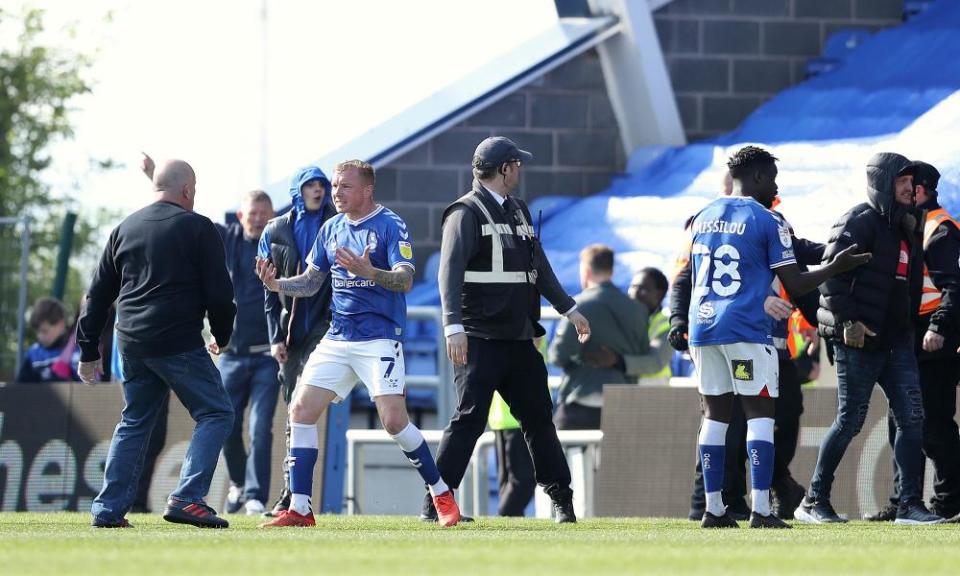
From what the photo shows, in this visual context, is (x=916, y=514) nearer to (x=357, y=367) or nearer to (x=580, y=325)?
(x=580, y=325)

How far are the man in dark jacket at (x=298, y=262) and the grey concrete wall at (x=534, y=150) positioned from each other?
762 cm

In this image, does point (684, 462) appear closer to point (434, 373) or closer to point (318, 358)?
point (318, 358)

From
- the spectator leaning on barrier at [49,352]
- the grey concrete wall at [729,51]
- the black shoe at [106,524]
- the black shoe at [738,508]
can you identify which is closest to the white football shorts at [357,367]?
the black shoe at [106,524]

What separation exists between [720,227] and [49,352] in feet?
25.6

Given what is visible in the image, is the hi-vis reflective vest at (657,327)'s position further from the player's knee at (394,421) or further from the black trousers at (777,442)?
the player's knee at (394,421)

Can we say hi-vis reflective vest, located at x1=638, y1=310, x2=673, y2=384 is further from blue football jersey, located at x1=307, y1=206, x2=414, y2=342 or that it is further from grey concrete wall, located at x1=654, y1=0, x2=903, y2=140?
grey concrete wall, located at x1=654, y1=0, x2=903, y2=140

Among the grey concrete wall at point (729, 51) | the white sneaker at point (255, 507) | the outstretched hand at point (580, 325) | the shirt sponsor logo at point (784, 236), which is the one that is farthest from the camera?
the grey concrete wall at point (729, 51)

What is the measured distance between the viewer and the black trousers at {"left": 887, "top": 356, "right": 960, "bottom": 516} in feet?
39.4

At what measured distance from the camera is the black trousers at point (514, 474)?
13.8 metres

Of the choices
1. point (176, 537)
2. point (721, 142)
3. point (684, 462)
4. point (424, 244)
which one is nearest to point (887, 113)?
point (721, 142)

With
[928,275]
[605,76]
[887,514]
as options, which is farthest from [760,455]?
[605,76]

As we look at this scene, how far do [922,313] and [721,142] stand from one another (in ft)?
30.4

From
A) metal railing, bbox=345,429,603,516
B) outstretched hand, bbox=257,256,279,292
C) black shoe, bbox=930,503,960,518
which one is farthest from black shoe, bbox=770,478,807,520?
outstretched hand, bbox=257,256,279,292

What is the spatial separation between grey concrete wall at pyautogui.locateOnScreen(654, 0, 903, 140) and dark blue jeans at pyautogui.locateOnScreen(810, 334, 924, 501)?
10539mm
